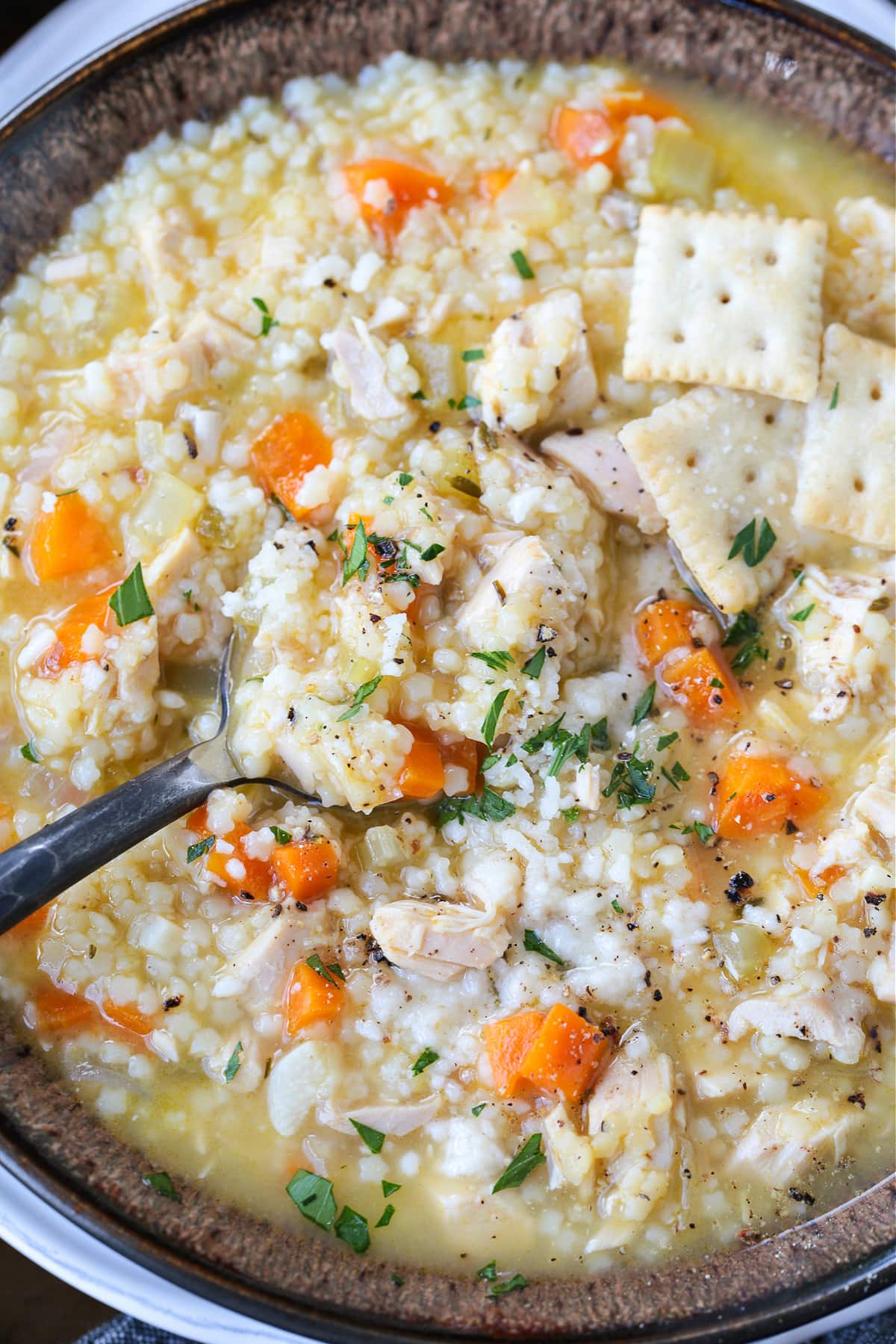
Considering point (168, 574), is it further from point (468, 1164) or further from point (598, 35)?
point (598, 35)

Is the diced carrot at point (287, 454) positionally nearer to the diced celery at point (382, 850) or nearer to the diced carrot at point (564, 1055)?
the diced celery at point (382, 850)

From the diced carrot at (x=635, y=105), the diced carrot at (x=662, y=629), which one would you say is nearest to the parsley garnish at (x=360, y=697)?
the diced carrot at (x=662, y=629)

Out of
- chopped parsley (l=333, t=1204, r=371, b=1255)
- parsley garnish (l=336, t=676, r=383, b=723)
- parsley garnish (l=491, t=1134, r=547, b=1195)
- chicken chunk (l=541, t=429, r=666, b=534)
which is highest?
chicken chunk (l=541, t=429, r=666, b=534)

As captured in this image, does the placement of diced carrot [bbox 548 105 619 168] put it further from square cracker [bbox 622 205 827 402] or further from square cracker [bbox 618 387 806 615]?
square cracker [bbox 618 387 806 615]

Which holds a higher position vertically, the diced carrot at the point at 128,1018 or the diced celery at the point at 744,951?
the diced carrot at the point at 128,1018

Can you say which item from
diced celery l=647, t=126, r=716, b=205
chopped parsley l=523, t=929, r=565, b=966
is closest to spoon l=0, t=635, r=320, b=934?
chopped parsley l=523, t=929, r=565, b=966

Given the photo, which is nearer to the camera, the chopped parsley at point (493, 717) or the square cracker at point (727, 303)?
the chopped parsley at point (493, 717)
